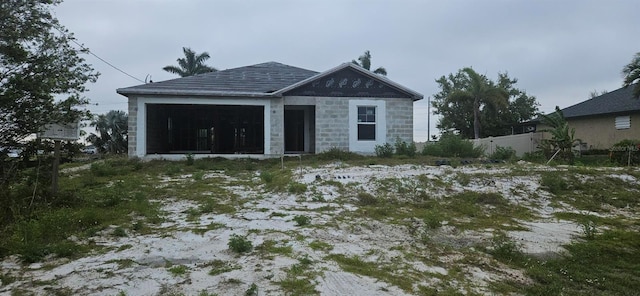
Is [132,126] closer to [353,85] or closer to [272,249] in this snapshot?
[353,85]

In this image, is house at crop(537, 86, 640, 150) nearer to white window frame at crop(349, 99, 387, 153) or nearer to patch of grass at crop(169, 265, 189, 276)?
white window frame at crop(349, 99, 387, 153)

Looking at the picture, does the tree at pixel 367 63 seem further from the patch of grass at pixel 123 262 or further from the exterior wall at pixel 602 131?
the patch of grass at pixel 123 262

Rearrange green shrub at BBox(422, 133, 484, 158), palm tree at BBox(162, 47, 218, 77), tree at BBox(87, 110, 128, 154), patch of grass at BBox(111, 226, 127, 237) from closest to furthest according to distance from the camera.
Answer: patch of grass at BBox(111, 226, 127, 237) → green shrub at BBox(422, 133, 484, 158) → tree at BBox(87, 110, 128, 154) → palm tree at BBox(162, 47, 218, 77)

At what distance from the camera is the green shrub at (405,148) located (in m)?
16.4

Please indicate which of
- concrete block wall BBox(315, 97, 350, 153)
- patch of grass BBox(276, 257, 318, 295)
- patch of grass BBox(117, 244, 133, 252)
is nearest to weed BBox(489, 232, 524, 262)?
patch of grass BBox(276, 257, 318, 295)

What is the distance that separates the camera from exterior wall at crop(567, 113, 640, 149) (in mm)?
22547

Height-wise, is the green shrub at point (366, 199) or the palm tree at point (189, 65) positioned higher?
the palm tree at point (189, 65)

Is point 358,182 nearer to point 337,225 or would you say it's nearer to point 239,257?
point 337,225

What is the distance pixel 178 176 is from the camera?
12.3 m

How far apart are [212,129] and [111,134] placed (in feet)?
34.6

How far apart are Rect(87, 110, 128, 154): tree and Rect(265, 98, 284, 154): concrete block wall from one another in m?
15.1

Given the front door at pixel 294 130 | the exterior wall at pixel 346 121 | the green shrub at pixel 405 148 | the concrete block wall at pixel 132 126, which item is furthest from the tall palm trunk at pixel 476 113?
the concrete block wall at pixel 132 126

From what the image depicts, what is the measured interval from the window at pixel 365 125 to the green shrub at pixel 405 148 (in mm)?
1182

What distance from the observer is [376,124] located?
700 inches
